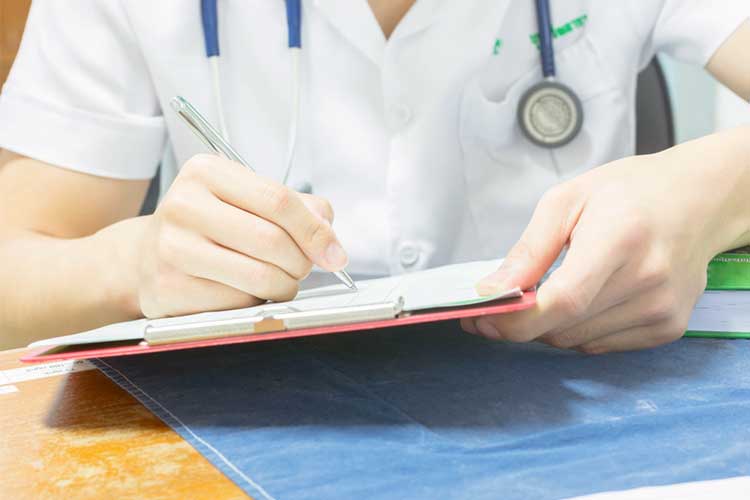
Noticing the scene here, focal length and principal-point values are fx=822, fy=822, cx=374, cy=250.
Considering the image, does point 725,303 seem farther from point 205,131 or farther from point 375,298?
point 205,131

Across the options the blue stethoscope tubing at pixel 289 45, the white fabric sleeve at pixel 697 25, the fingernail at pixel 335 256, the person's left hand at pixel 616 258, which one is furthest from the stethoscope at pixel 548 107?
the fingernail at pixel 335 256

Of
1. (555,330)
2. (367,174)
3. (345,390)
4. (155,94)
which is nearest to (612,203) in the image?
(555,330)

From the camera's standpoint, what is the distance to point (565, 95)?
2.86 ft

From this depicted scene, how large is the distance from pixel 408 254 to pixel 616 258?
411 mm

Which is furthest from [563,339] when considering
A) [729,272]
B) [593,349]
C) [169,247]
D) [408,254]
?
[408,254]

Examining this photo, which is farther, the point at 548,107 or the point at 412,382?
the point at 548,107

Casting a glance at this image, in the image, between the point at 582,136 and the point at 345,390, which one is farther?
the point at 582,136

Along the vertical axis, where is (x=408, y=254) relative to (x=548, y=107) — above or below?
below

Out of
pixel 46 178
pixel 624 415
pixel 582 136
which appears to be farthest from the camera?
pixel 582 136

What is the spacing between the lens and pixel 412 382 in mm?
442

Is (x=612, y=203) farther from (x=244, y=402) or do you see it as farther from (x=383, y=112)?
(x=383, y=112)

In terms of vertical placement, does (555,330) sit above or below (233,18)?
below

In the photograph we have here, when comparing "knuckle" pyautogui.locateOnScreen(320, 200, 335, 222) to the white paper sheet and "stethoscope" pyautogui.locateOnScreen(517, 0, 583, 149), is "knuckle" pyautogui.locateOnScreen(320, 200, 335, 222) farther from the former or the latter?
"stethoscope" pyautogui.locateOnScreen(517, 0, 583, 149)

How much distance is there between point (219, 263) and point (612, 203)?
9.1 inches
